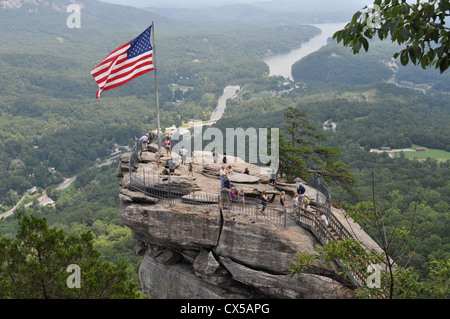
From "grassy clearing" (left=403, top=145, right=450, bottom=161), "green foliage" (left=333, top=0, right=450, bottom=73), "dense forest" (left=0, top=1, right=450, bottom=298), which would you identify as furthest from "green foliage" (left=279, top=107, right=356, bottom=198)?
"grassy clearing" (left=403, top=145, right=450, bottom=161)

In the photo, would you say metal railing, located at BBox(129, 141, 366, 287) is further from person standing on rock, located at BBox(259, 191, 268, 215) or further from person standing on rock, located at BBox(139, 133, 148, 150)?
person standing on rock, located at BBox(139, 133, 148, 150)

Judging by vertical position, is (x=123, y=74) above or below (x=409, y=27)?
below

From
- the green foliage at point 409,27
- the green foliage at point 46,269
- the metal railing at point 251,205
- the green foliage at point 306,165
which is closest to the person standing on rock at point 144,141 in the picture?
the metal railing at point 251,205

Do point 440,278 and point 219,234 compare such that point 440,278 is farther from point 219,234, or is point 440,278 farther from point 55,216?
point 55,216

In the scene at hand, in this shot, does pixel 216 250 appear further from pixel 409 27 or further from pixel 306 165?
pixel 409 27

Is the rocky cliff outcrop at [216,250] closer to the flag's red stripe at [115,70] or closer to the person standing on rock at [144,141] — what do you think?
the person standing on rock at [144,141]

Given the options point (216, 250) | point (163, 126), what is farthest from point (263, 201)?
point (163, 126)
